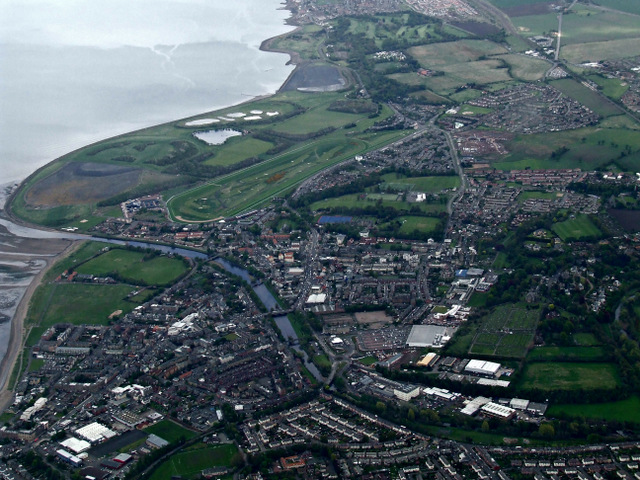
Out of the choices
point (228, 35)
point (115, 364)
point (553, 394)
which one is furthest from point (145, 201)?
point (228, 35)

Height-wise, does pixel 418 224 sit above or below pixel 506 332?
below

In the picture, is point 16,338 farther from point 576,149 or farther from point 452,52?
point 452,52

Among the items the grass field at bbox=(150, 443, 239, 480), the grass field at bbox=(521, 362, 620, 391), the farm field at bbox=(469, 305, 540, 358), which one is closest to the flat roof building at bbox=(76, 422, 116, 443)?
the grass field at bbox=(150, 443, 239, 480)

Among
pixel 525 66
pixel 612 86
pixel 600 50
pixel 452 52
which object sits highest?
pixel 600 50

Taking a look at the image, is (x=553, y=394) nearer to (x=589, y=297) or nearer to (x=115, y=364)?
(x=589, y=297)

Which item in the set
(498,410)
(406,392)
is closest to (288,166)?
(406,392)

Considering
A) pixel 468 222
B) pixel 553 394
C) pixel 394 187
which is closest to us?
pixel 553 394
